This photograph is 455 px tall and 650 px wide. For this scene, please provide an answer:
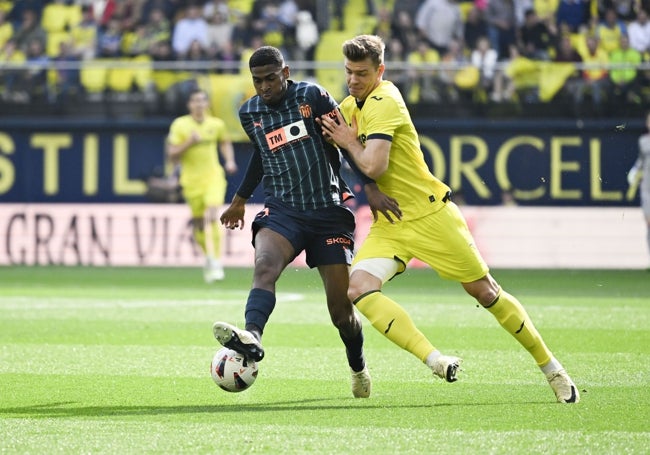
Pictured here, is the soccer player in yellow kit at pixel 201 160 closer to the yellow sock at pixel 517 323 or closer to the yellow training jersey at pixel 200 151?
the yellow training jersey at pixel 200 151

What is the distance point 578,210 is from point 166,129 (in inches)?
262

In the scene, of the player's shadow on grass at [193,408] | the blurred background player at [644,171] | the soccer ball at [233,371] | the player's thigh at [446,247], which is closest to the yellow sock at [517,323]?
the player's thigh at [446,247]

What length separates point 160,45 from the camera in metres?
21.8

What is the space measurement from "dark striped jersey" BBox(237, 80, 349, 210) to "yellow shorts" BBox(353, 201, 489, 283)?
56 centimetres

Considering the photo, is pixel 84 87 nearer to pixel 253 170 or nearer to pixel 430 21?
pixel 430 21

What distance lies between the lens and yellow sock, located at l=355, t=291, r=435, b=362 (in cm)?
688

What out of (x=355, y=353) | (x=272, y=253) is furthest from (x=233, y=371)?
(x=355, y=353)

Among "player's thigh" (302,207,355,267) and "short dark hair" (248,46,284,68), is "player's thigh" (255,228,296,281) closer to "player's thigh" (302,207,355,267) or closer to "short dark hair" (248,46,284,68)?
"player's thigh" (302,207,355,267)

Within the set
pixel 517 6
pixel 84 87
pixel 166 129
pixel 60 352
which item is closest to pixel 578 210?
pixel 517 6

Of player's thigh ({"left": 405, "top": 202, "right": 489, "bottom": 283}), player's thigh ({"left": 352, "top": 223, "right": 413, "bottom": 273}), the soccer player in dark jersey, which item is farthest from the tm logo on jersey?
player's thigh ({"left": 405, "top": 202, "right": 489, "bottom": 283})

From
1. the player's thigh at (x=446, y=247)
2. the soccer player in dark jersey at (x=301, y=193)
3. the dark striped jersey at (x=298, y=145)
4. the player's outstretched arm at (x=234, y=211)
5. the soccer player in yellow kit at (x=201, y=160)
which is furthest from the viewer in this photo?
the soccer player in yellow kit at (x=201, y=160)

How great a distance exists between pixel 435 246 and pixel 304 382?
153 centimetres

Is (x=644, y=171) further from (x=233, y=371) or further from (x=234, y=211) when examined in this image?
(x=233, y=371)

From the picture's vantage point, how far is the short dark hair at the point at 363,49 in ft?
22.7
